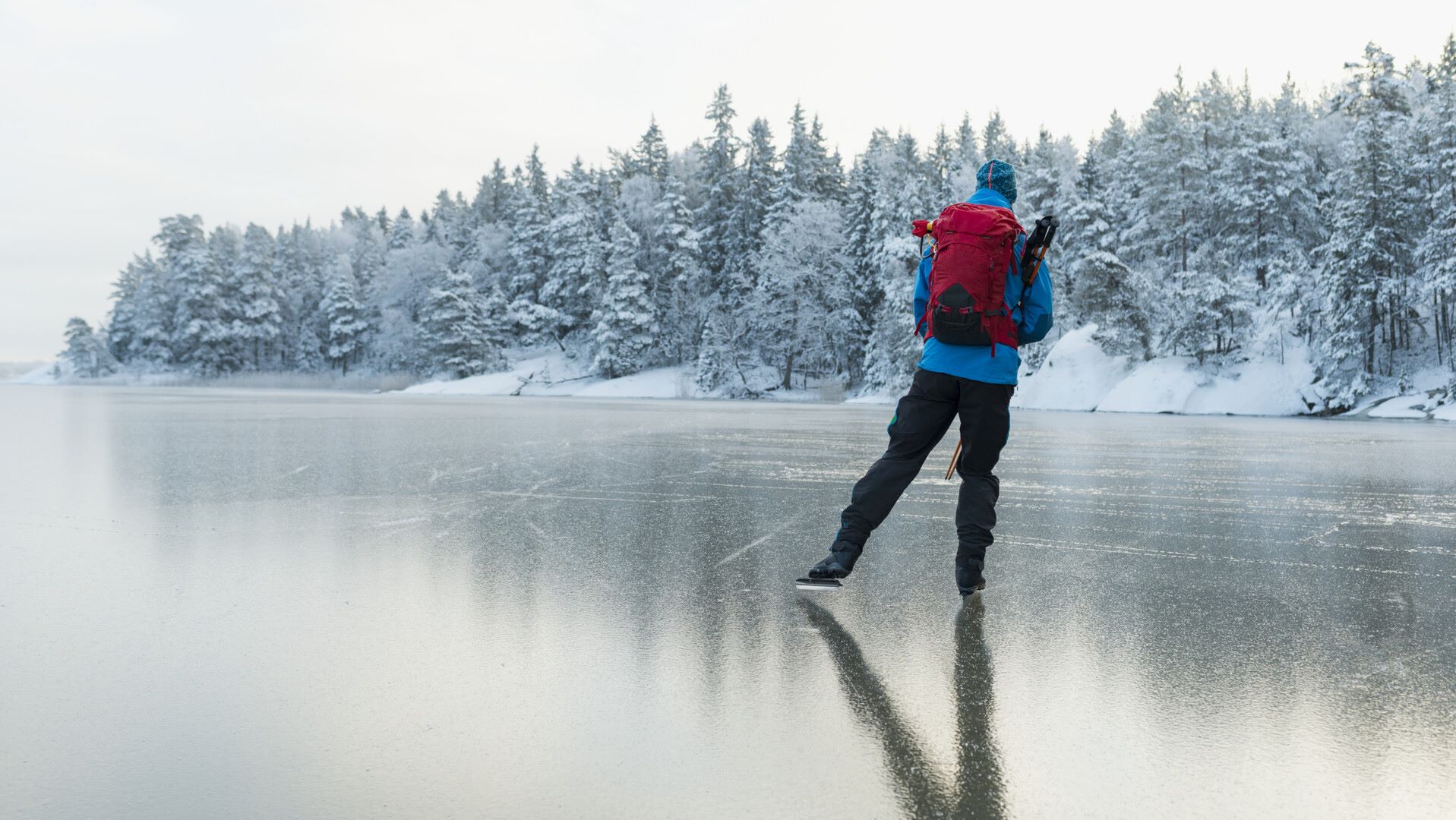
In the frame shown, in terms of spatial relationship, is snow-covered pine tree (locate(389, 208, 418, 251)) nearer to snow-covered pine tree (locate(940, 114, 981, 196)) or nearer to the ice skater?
snow-covered pine tree (locate(940, 114, 981, 196))

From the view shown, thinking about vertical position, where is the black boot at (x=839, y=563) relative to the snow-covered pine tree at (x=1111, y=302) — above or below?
below

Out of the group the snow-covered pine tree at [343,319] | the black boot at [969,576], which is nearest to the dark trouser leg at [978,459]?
the black boot at [969,576]

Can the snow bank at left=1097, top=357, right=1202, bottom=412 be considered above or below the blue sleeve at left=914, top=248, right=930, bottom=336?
below

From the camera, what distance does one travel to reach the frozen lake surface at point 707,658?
2.24 metres

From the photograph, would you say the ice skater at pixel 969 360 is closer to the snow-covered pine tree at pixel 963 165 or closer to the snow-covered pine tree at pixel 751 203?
the snow-covered pine tree at pixel 963 165

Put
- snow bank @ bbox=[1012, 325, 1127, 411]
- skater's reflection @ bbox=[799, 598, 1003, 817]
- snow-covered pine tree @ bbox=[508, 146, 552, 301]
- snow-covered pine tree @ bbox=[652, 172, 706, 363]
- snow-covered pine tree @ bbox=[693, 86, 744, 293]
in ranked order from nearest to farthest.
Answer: skater's reflection @ bbox=[799, 598, 1003, 817], snow bank @ bbox=[1012, 325, 1127, 411], snow-covered pine tree @ bbox=[652, 172, 706, 363], snow-covered pine tree @ bbox=[693, 86, 744, 293], snow-covered pine tree @ bbox=[508, 146, 552, 301]

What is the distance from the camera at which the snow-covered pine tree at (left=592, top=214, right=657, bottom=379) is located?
55531 mm

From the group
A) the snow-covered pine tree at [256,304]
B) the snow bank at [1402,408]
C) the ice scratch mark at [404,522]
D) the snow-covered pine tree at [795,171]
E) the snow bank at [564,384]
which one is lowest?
the snow bank at [1402,408]

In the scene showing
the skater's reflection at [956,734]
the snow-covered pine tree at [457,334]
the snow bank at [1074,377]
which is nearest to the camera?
the skater's reflection at [956,734]

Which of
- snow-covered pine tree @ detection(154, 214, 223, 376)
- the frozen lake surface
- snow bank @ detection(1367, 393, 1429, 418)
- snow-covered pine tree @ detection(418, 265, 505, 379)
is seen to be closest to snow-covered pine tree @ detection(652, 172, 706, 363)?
snow-covered pine tree @ detection(418, 265, 505, 379)

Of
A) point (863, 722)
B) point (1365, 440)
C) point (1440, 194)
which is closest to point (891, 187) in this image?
point (1440, 194)

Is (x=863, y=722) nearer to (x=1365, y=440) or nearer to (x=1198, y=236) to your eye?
(x=1365, y=440)

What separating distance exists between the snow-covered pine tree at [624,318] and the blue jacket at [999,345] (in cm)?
5106

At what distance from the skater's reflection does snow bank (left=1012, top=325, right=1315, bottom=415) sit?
30547mm
